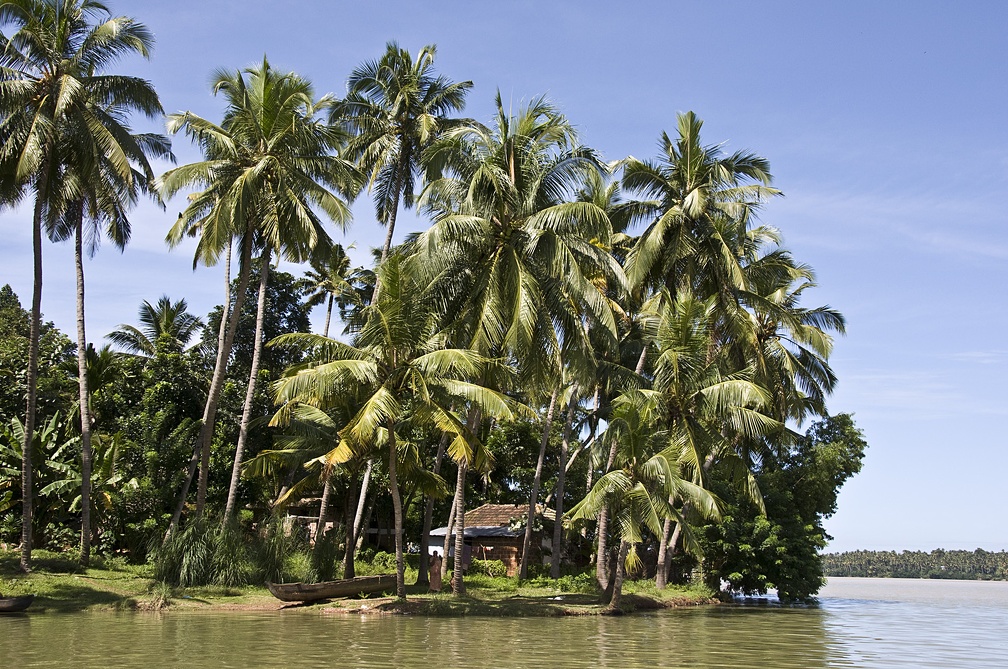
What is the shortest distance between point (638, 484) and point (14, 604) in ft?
46.2

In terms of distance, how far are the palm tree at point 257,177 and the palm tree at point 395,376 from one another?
4119 mm

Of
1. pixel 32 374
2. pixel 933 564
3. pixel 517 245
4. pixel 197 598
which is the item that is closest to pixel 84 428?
pixel 32 374

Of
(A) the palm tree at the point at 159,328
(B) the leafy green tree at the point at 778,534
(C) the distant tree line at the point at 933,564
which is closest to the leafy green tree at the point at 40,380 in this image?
(A) the palm tree at the point at 159,328

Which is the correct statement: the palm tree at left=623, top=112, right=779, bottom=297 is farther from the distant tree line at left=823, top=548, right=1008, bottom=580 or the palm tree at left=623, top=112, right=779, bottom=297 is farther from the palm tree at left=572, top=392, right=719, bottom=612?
the distant tree line at left=823, top=548, right=1008, bottom=580

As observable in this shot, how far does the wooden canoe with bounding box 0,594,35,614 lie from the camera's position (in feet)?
57.6

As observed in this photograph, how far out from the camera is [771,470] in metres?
37.4

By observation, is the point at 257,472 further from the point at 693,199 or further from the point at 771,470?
the point at 771,470

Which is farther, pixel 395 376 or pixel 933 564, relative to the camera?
pixel 933 564

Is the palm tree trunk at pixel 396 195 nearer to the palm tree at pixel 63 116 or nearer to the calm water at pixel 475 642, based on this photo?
the palm tree at pixel 63 116

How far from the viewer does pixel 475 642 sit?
15.2 meters

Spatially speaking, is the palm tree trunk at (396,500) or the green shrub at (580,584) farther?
the green shrub at (580,584)

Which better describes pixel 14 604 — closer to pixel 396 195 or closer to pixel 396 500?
pixel 396 500

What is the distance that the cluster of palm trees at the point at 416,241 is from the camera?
69.7 ft

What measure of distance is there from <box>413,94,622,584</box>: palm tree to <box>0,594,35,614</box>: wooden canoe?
10.3 meters
